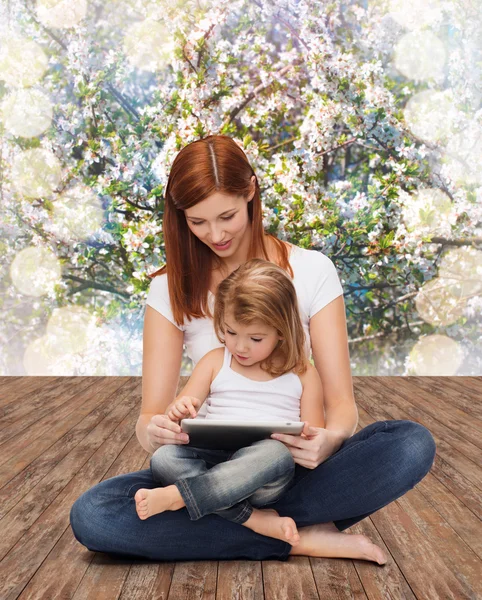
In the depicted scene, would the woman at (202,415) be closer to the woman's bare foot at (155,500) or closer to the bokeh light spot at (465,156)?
the woman's bare foot at (155,500)

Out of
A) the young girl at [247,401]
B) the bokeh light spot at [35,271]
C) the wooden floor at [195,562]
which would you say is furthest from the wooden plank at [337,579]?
the bokeh light spot at [35,271]

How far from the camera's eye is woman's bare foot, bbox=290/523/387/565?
6.33 ft

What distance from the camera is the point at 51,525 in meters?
2.27

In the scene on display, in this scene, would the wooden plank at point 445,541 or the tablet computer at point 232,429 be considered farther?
the wooden plank at point 445,541

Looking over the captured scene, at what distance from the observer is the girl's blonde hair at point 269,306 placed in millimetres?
1922

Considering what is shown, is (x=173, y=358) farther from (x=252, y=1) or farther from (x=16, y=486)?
(x=252, y=1)

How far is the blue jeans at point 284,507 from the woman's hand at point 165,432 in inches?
8.1

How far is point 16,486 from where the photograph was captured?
268 centimetres

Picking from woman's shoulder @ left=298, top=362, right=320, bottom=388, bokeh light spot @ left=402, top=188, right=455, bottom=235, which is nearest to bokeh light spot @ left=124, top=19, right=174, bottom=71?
bokeh light spot @ left=402, top=188, right=455, bottom=235

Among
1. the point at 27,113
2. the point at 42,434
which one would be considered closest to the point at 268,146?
the point at 27,113

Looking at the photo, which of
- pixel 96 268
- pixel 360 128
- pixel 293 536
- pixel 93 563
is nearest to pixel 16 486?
pixel 93 563

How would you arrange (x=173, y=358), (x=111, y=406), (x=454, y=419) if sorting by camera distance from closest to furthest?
(x=173, y=358), (x=454, y=419), (x=111, y=406)

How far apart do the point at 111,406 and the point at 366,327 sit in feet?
7.53

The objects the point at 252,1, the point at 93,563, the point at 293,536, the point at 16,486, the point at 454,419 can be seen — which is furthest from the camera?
the point at 252,1
